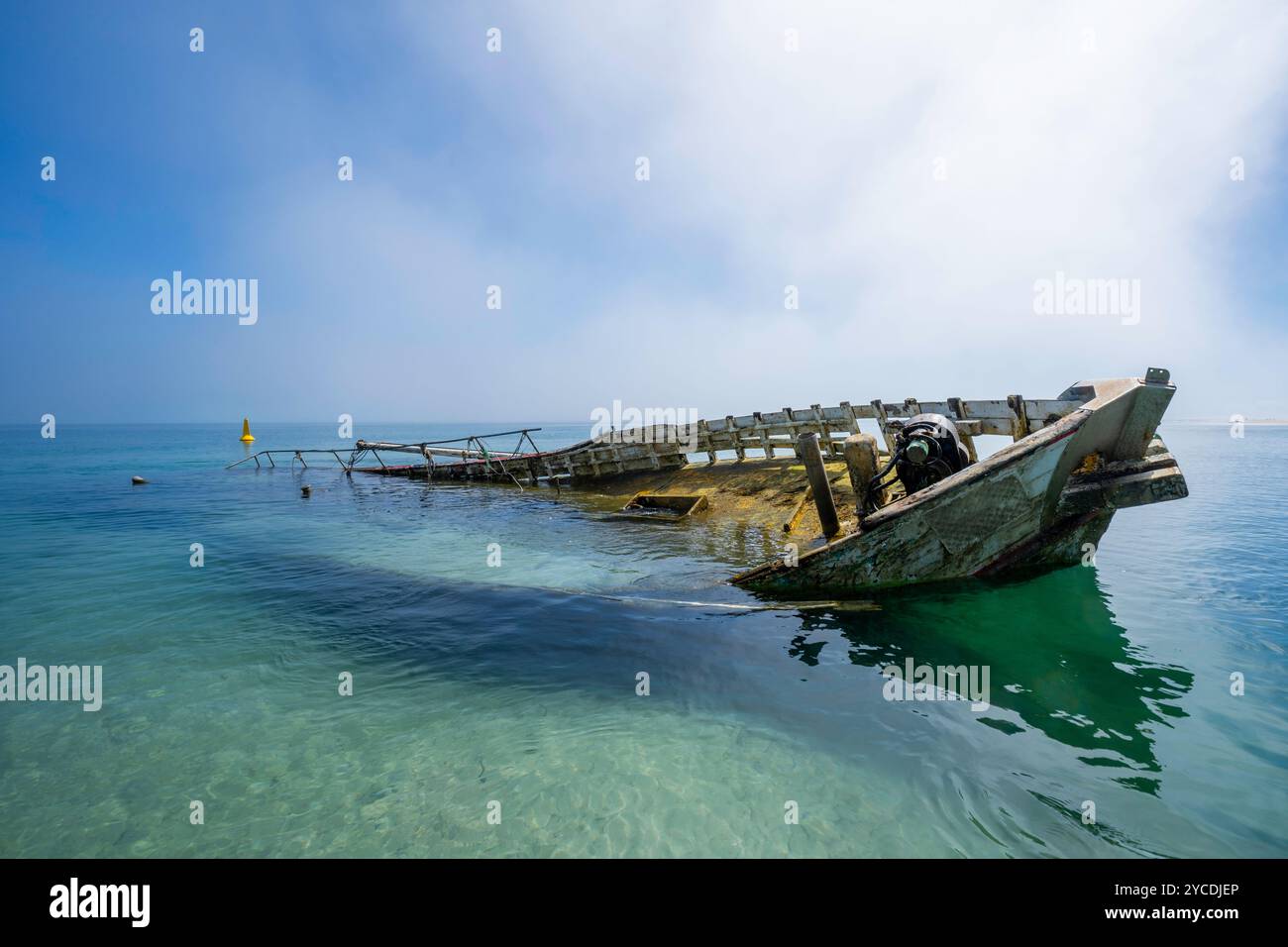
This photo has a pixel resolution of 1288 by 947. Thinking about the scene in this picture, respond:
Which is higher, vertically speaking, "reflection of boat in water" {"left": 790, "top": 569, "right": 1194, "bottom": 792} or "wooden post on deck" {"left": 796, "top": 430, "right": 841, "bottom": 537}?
"wooden post on deck" {"left": 796, "top": 430, "right": 841, "bottom": 537}

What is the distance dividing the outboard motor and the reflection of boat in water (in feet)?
6.30

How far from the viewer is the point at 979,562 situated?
9.12m

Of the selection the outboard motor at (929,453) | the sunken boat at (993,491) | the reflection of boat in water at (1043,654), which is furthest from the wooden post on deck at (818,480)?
the reflection of boat in water at (1043,654)

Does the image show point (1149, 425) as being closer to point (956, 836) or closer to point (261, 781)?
point (956, 836)

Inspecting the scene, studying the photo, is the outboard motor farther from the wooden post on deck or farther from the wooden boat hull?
the wooden post on deck

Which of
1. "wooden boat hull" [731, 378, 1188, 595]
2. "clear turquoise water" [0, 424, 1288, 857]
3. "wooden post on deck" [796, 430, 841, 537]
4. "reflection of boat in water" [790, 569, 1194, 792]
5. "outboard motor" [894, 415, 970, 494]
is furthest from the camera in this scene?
"wooden post on deck" [796, 430, 841, 537]

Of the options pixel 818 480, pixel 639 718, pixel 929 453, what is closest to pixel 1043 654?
pixel 929 453

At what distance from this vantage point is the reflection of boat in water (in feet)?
18.1

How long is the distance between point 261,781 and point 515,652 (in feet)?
10.5
